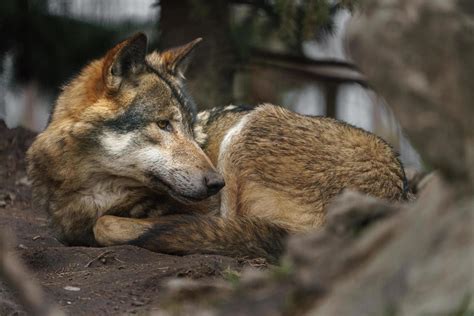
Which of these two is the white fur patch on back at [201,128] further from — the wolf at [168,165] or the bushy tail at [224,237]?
the bushy tail at [224,237]

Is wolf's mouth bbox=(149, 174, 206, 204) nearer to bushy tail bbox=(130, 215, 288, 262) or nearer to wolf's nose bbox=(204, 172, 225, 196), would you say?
wolf's nose bbox=(204, 172, 225, 196)

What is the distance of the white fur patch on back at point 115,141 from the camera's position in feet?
21.1

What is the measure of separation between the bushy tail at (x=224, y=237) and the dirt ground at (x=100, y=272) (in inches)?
4.8

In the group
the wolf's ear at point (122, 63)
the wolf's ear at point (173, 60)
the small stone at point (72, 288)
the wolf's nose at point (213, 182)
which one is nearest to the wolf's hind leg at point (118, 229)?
the wolf's nose at point (213, 182)

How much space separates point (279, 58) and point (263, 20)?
610 mm

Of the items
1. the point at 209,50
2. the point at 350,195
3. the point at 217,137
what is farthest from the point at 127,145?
the point at 209,50

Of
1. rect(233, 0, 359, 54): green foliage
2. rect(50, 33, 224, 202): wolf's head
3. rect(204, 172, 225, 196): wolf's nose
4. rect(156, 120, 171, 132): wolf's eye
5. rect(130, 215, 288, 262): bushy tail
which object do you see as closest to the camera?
rect(130, 215, 288, 262): bushy tail

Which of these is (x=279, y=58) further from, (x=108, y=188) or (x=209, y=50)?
(x=108, y=188)

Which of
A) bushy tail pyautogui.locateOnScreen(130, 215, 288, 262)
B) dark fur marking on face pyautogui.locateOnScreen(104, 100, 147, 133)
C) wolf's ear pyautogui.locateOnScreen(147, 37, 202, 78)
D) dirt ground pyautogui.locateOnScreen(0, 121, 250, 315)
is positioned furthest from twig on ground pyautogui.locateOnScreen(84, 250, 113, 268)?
wolf's ear pyautogui.locateOnScreen(147, 37, 202, 78)

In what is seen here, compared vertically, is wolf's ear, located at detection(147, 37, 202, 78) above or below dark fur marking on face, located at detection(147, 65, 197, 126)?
above

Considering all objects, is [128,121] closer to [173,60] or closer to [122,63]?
[122,63]

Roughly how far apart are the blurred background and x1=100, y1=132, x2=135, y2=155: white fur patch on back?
3.64 m

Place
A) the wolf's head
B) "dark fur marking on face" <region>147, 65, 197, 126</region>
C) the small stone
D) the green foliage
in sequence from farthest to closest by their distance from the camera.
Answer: the green foliage
"dark fur marking on face" <region>147, 65, 197, 126</region>
the wolf's head
the small stone

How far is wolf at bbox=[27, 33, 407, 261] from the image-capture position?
622 centimetres
